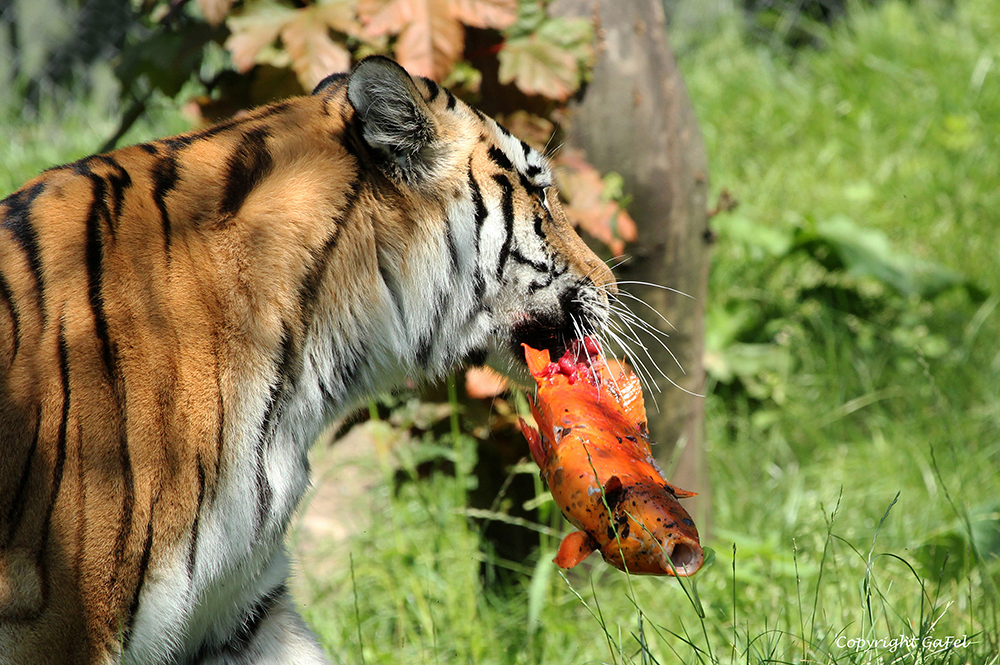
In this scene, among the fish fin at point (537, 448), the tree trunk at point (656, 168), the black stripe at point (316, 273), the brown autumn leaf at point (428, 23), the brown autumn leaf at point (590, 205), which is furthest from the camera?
the tree trunk at point (656, 168)

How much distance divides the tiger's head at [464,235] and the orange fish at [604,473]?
99mm

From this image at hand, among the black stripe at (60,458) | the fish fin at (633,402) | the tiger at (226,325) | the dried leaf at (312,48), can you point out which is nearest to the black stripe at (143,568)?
the tiger at (226,325)

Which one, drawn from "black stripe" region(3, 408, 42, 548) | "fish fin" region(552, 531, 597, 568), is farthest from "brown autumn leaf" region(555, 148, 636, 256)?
"black stripe" region(3, 408, 42, 548)

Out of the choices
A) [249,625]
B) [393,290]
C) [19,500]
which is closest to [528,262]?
[393,290]

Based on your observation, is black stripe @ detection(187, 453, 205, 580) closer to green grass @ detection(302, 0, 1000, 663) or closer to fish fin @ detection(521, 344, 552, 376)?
green grass @ detection(302, 0, 1000, 663)

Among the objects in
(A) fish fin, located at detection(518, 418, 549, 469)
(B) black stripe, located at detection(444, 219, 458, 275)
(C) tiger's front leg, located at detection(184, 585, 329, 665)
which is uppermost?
(B) black stripe, located at detection(444, 219, 458, 275)

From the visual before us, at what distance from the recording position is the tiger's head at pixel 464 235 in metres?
1.73

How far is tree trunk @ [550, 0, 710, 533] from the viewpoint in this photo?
2662mm

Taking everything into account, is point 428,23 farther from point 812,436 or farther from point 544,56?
point 812,436

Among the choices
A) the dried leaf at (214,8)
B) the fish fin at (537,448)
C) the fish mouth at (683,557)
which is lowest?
the fish fin at (537,448)

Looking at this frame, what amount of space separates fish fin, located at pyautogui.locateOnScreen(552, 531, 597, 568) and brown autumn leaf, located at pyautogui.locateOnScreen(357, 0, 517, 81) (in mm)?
1195

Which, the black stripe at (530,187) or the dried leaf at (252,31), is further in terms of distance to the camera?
the dried leaf at (252,31)

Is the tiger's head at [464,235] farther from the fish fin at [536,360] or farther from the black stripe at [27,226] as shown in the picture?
the black stripe at [27,226]

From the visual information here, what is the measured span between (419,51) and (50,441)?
1.24 metres
